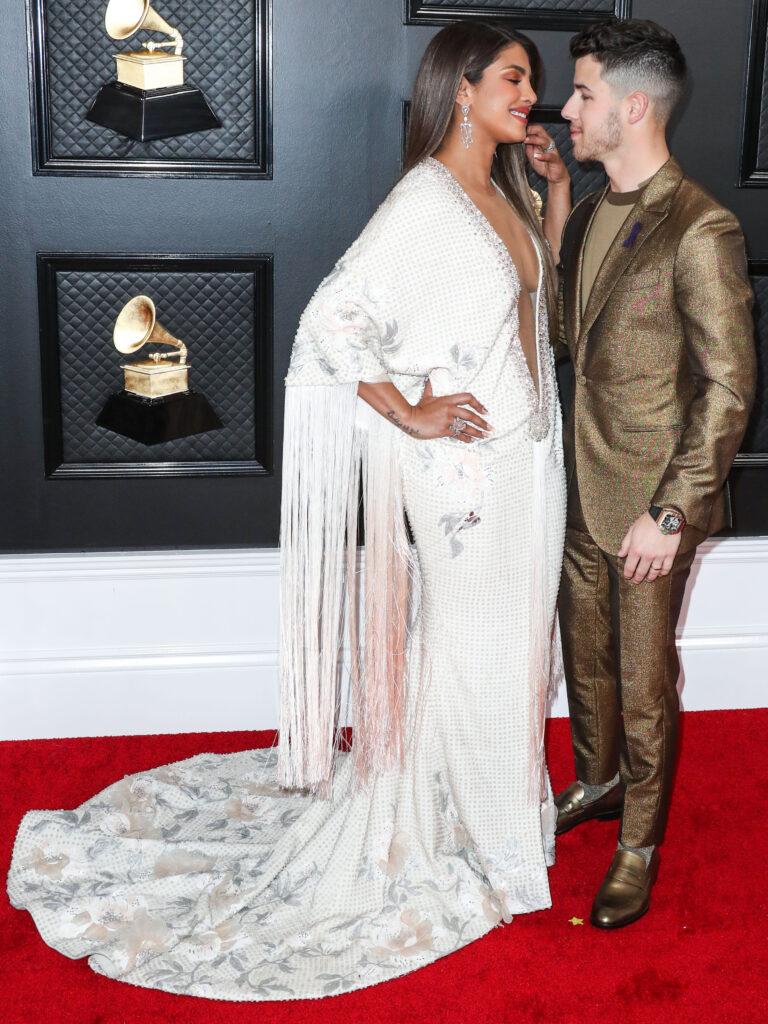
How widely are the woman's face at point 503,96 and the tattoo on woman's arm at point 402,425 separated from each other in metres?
0.56

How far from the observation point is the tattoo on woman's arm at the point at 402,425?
229cm

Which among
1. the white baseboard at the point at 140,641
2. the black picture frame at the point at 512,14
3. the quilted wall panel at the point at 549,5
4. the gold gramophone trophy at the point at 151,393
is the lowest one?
the white baseboard at the point at 140,641

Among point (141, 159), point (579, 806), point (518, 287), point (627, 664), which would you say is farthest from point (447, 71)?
point (579, 806)

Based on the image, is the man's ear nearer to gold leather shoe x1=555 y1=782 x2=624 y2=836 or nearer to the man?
the man

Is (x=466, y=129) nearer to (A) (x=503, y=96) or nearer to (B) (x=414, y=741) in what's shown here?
(A) (x=503, y=96)

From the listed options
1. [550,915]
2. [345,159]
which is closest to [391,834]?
[550,915]

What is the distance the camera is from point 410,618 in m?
2.55

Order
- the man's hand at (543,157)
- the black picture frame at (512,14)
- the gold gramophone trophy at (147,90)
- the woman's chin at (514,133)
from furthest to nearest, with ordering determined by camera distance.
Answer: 1. the black picture frame at (512,14)
2. the gold gramophone trophy at (147,90)
3. the man's hand at (543,157)
4. the woman's chin at (514,133)

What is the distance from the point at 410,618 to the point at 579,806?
0.63 meters

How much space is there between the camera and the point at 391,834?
2.45 m

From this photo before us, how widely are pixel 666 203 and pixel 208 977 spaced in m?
1.68

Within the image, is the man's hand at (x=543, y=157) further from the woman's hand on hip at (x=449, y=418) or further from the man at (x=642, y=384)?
the woman's hand on hip at (x=449, y=418)

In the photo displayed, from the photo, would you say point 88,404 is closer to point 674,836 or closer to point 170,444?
point 170,444

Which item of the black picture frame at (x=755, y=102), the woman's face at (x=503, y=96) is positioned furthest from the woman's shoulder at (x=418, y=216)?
the black picture frame at (x=755, y=102)
